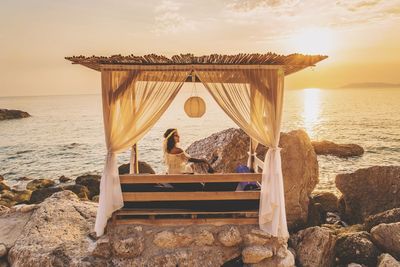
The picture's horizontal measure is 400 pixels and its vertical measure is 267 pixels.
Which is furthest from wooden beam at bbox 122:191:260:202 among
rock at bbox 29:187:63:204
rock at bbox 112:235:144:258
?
rock at bbox 29:187:63:204

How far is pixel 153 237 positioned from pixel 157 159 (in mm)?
22298

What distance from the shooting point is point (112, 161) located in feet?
23.1

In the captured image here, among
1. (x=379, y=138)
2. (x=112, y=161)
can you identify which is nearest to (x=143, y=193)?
(x=112, y=161)

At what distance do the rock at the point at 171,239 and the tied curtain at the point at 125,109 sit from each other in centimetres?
98

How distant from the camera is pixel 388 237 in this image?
8.36 m

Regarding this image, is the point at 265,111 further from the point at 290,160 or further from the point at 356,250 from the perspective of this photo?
the point at 290,160

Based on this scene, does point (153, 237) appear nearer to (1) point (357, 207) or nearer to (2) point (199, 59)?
(2) point (199, 59)

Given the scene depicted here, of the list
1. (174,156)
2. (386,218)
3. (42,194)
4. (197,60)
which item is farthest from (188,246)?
(42,194)

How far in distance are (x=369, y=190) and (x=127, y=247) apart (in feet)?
27.5

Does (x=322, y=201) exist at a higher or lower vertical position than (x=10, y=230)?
lower

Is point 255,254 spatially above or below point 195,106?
below

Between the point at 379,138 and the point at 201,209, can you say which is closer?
the point at 201,209

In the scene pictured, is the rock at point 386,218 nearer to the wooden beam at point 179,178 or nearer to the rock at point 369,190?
the rock at point 369,190

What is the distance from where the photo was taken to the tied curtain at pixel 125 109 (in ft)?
23.1
